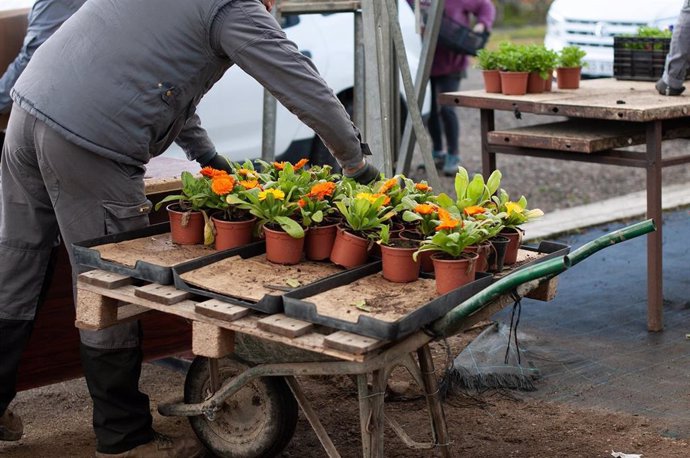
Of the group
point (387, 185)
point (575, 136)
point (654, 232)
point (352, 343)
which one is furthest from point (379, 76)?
point (352, 343)

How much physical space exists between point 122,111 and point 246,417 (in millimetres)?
1095

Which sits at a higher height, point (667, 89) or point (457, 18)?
point (457, 18)

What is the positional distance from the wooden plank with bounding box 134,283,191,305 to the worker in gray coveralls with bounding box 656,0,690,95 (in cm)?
294

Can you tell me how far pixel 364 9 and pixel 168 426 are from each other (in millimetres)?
2041

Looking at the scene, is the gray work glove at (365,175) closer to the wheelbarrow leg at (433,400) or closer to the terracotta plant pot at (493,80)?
the wheelbarrow leg at (433,400)

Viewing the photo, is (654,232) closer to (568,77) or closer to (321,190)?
(568,77)

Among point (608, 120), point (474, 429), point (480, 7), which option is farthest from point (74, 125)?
point (480, 7)

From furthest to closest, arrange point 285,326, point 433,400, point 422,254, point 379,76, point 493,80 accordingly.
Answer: point 493,80 < point 379,76 < point 433,400 < point 422,254 < point 285,326

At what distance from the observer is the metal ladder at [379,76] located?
4.80 meters

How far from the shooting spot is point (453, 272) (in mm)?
2924

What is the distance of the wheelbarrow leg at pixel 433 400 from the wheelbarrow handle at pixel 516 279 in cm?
43

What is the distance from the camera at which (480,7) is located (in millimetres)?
8938

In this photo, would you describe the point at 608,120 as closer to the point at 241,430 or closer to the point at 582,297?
the point at 582,297

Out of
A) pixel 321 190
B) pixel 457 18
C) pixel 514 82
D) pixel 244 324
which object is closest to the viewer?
pixel 244 324
